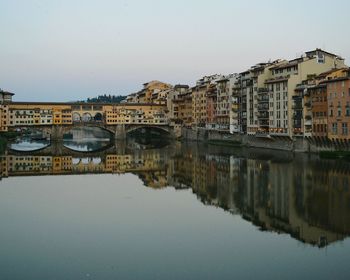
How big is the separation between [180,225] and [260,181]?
9.81 meters

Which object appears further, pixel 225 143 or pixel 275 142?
pixel 225 143

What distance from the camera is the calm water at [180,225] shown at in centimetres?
1127

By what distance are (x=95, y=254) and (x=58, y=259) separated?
96 cm

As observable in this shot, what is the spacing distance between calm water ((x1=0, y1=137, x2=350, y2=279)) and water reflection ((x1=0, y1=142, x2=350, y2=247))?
0.06 m

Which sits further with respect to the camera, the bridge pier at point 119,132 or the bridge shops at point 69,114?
the bridge pier at point 119,132

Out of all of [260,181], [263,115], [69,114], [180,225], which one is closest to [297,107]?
[263,115]

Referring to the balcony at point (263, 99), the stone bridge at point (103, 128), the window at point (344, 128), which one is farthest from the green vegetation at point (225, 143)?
the window at point (344, 128)

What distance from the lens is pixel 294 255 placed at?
1209 centimetres

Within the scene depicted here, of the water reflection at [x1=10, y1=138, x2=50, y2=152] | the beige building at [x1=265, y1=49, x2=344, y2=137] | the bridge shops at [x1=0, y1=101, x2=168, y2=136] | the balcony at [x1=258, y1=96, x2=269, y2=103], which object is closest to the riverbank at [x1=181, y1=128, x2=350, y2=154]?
the beige building at [x1=265, y1=49, x2=344, y2=137]

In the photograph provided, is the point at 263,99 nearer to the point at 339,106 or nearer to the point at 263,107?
the point at 263,107

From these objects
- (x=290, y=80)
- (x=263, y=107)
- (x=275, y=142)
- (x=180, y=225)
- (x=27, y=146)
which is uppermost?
(x=290, y=80)

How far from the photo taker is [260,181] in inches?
959

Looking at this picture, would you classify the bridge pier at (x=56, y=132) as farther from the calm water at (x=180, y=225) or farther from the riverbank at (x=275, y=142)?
the calm water at (x=180, y=225)

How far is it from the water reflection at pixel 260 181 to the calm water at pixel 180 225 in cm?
6
